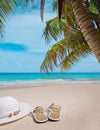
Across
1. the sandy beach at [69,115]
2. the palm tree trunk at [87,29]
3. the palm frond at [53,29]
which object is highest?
the palm frond at [53,29]

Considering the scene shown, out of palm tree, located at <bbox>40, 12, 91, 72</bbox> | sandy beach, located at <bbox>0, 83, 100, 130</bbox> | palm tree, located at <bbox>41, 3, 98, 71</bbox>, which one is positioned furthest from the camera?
palm tree, located at <bbox>40, 12, 91, 72</bbox>

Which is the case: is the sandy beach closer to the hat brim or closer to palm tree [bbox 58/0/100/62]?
the hat brim

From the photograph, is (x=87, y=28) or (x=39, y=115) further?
(x=87, y=28)

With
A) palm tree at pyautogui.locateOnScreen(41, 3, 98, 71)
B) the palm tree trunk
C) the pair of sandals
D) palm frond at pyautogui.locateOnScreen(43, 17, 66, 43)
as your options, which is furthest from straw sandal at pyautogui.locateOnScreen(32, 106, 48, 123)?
palm frond at pyautogui.locateOnScreen(43, 17, 66, 43)

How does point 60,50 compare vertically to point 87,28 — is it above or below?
above

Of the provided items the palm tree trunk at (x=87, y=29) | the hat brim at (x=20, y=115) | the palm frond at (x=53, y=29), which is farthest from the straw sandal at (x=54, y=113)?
the palm frond at (x=53, y=29)

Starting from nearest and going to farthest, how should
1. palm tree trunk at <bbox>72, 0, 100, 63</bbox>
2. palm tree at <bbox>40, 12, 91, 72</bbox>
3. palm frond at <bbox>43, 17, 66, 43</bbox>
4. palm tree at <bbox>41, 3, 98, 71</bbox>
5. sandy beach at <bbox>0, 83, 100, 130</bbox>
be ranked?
sandy beach at <bbox>0, 83, 100, 130</bbox> < palm tree trunk at <bbox>72, 0, 100, 63</bbox> < palm tree at <bbox>41, 3, 98, 71</bbox> < palm tree at <bbox>40, 12, 91, 72</bbox> < palm frond at <bbox>43, 17, 66, 43</bbox>

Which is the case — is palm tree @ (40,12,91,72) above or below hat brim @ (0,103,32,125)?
above

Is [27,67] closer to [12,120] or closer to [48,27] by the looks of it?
[48,27]

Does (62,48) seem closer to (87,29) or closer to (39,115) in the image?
(87,29)

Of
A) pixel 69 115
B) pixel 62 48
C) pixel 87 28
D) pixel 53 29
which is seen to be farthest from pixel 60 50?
pixel 69 115

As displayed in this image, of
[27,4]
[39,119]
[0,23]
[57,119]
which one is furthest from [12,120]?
[0,23]

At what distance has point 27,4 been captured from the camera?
11.3ft

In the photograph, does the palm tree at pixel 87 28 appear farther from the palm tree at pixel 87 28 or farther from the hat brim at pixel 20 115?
the hat brim at pixel 20 115
